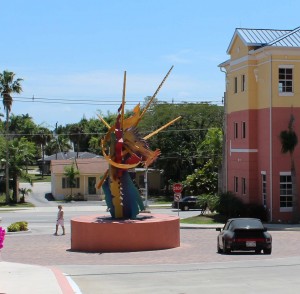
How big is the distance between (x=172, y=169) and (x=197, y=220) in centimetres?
2887

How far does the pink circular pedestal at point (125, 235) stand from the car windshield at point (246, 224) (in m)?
3.14

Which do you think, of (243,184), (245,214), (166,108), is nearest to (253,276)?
(245,214)

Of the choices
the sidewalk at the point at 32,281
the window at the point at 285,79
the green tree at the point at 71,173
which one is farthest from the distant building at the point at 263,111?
the green tree at the point at 71,173

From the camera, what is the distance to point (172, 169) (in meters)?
70.2

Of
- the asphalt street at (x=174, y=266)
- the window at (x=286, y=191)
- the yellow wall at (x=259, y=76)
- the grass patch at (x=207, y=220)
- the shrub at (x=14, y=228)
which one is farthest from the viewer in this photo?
the grass patch at (x=207, y=220)

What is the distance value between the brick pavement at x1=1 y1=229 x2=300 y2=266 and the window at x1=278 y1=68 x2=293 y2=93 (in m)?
10.8

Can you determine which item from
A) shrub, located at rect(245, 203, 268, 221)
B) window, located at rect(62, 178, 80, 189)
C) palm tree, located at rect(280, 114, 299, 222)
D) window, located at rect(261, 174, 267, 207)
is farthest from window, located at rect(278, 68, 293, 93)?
window, located at rect(62, 178, 80, 189)

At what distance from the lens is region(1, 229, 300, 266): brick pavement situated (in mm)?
22156

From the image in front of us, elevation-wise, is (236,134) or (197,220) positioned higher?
(236,134)

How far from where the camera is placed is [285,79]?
130 ft

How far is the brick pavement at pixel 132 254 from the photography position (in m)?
22.2

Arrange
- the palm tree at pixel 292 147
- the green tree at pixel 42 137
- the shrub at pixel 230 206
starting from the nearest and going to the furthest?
the palm tree at pixel 292 147 < the shrub at pixel 230 206 < the green tree at pixel 42 137

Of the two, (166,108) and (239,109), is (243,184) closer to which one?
(239,109)

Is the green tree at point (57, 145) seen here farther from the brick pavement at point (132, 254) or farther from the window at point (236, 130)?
the brick pavement at point (132, 254)
